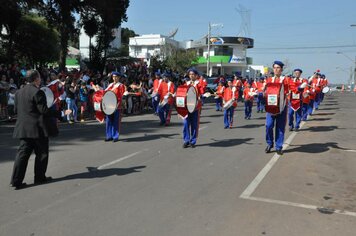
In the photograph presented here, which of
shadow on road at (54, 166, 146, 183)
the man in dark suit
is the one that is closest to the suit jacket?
the man in dark suit

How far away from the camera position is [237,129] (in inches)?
576

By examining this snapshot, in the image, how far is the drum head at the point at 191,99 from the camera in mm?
10282

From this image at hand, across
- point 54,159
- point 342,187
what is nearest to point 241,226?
point 342,187

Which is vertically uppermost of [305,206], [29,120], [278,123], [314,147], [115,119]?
[29,120]

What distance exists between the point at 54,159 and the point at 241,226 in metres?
5.12

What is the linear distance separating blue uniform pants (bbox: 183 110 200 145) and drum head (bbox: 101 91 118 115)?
79.4 inches

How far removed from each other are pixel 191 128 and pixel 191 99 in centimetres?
A: 77

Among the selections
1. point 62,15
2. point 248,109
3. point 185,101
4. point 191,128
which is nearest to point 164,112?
point 248,109

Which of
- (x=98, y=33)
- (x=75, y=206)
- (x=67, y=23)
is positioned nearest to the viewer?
(x=75, y=206)

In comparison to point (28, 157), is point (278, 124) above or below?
above

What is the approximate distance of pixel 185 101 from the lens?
1014cm

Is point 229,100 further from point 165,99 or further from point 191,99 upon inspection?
point 191,99

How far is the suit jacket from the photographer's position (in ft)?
21.5

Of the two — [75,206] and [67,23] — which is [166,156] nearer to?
[75,206]
